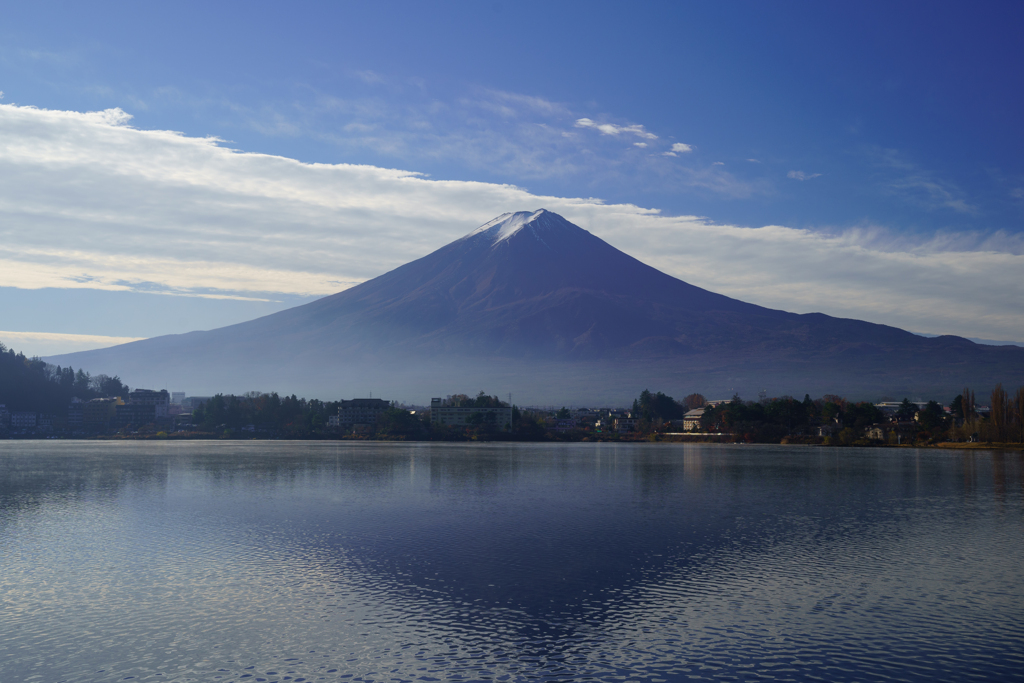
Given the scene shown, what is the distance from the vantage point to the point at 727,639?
1528 cm

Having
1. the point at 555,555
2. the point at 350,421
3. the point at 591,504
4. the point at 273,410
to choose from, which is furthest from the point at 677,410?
the point at 555,555

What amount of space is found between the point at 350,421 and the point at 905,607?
14852cm

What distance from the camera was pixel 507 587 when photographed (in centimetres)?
1944

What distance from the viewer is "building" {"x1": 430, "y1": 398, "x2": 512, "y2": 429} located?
150000 millimetres

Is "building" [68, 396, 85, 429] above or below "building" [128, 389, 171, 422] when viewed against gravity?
below

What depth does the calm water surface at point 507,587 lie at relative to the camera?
45.7 feet

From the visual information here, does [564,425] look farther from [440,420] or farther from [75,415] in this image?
[75,415]

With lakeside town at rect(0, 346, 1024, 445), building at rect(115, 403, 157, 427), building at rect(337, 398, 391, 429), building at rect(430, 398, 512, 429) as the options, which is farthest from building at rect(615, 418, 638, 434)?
building at rect(115, 403, 157, 427)

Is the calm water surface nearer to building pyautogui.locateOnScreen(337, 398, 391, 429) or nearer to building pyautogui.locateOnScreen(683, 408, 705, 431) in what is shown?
building pyautogui.locateOnScreen(337, 398, 391, 429)

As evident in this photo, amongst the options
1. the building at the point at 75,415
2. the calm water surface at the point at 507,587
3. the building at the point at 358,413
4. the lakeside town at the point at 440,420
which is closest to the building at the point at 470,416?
the lakeside town at the point at 440,420

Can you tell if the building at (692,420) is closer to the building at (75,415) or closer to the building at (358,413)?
the building at (358,413)

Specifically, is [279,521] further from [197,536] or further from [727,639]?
[727,639]

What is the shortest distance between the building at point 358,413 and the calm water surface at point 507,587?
117283 millimetres

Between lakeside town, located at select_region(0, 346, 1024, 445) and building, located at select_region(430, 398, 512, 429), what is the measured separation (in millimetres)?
238
